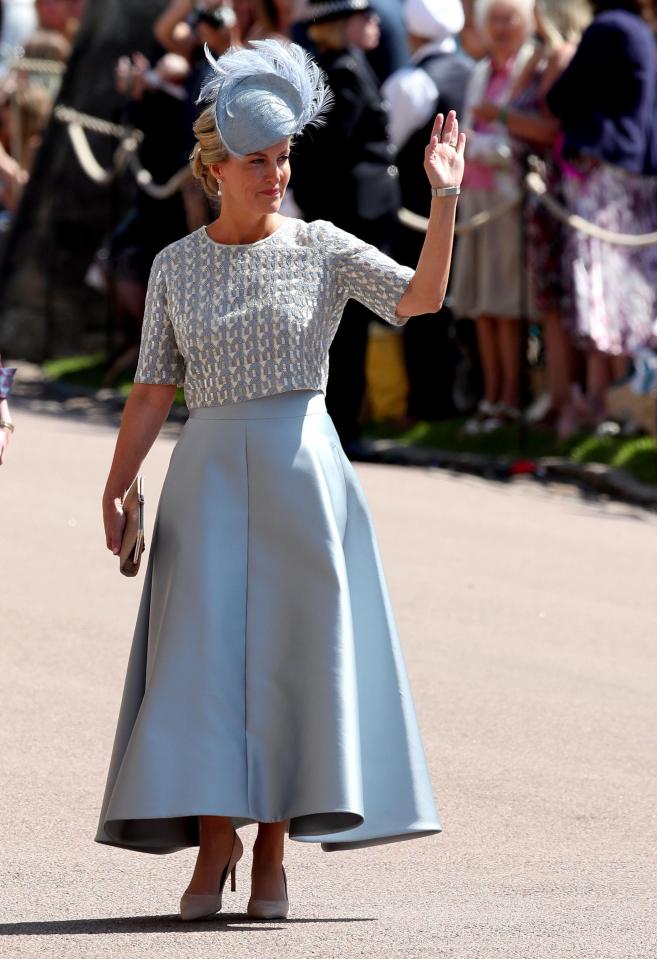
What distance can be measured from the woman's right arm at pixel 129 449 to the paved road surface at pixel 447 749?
2.59 ft

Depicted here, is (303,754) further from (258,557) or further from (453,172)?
(453,172)

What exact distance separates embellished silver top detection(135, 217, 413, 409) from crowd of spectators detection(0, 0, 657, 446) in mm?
6433

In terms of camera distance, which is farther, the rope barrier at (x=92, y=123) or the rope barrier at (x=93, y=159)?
the rope barrier at (x=92, y=123)

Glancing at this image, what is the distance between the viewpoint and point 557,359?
450 inches

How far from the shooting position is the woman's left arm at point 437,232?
436cm

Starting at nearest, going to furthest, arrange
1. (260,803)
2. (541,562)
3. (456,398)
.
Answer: (260,803) → (541,562) → (456,398)

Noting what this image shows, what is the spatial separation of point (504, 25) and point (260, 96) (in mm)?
7029

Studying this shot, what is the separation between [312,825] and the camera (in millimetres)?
4418

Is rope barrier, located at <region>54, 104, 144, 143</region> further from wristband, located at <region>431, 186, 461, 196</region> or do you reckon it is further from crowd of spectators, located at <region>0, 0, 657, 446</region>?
wristband, located at <region>431, 186, 461, 196</region>

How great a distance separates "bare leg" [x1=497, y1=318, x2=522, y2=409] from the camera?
11492mm

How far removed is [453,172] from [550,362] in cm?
707

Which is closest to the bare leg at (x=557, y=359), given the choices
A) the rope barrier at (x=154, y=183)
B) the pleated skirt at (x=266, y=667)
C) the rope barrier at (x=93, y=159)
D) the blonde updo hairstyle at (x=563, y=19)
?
the blonde updo hairstyle at (x=563, y=19)

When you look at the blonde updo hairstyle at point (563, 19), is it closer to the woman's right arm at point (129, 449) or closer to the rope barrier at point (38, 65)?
the woman's right arm at point (129, 449)

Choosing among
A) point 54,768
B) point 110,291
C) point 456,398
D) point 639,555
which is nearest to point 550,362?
point 456,398
